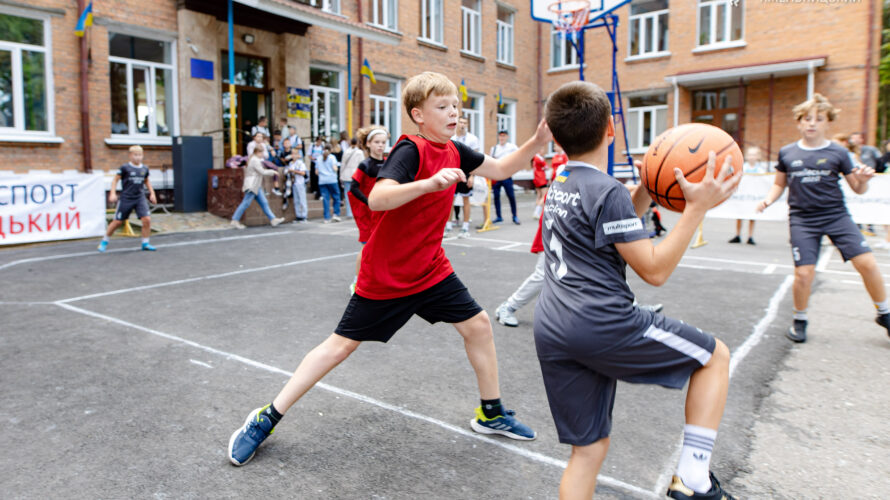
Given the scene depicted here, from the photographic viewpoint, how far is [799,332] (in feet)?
16.8

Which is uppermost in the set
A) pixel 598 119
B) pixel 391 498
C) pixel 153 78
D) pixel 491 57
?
pixel 491 57

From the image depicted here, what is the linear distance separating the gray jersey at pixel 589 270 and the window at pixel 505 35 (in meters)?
25.4

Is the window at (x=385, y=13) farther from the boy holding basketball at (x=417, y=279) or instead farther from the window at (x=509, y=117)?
the boy holding basketball at (x=417, y=279)

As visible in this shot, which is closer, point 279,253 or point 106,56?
point 279,253

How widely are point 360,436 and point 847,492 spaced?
227 cm

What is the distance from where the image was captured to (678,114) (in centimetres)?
2489

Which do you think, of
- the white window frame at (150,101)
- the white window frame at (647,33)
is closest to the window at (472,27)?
the white window frame at (647,33)

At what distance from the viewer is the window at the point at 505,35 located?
26.6m

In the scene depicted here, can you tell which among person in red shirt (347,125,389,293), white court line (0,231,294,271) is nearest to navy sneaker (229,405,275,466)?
person in red shirt (347,125,389,293)

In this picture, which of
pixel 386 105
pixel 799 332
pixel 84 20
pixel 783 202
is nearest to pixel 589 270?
pixel 799 332

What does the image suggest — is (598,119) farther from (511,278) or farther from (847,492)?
(511,278)

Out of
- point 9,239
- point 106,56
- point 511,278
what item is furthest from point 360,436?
point 106,56

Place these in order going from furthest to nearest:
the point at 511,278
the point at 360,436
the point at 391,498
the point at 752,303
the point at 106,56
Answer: the point at 106,56, the point at 511,278, the point at 752,303, the point at 360,436, the point at 391,498

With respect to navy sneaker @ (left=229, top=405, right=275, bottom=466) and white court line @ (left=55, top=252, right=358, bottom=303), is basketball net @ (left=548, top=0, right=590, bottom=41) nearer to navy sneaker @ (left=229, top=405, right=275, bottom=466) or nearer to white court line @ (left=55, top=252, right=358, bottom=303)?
white court line @ (left=55, top=252, right=358, bottom=303)
